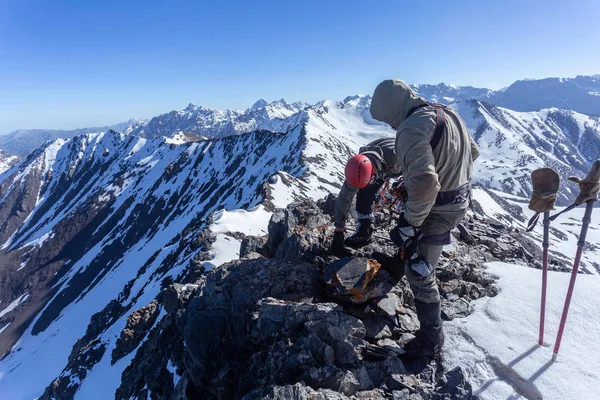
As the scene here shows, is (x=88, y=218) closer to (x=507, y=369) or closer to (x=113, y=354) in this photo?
(x=113, y=354)

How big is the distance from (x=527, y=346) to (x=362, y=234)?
3.90 metres

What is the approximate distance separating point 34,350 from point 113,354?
60229mm

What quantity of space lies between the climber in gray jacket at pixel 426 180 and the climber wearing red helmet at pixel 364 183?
1034 mm

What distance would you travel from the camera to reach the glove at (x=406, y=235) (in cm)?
557

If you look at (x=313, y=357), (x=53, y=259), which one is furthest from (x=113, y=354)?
(x=53, y=259)

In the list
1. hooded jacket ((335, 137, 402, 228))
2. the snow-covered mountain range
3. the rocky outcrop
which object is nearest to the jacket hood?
hooded jacket ((335, 137, 402, 228))

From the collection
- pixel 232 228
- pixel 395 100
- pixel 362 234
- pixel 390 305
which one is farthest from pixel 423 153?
pixel 232 228

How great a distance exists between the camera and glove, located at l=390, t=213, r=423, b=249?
557 cm

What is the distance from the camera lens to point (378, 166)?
6.81m

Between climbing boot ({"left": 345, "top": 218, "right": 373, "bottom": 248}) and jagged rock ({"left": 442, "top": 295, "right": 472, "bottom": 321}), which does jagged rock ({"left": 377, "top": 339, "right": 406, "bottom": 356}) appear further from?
climbing boot ({"left": 345, "top": 218, "right": 373, "bottom": 248})

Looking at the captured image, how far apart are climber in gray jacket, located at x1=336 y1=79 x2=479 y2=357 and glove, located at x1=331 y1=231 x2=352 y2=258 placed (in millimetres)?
2338

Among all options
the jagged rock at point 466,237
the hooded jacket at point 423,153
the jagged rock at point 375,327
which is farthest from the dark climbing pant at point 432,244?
the jagged rock at point 466,237

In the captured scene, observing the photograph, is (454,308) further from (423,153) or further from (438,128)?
(438,128)

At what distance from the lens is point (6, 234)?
615ft
